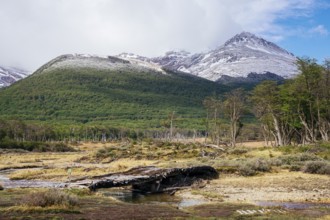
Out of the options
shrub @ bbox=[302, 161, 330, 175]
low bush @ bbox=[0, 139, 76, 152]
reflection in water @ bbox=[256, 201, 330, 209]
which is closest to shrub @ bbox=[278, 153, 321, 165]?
shrub @ bbox=[302, 161, 330, 175]

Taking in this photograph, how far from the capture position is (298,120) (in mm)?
91062

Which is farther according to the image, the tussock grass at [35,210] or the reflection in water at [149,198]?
the reflection in water at [149,198]

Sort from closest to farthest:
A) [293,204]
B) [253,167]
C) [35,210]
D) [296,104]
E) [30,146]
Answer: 1. [35,210]
2. [293,204]
3. [253,167]
4. [296,104]
5. [30,146]

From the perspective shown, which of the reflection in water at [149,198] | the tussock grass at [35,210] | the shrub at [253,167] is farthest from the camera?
the shrub at [253,167]

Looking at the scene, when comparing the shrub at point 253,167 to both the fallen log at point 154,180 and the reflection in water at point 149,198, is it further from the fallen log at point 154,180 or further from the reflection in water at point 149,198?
the reflection in water at point 149,198

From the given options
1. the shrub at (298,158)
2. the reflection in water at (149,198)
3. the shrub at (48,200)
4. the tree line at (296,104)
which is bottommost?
the reflection in water at (149,198)

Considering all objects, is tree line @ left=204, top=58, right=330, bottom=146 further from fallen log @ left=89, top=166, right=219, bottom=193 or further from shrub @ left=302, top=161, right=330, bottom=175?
fallen log @ left=89, top=166, right=219, bottom=193

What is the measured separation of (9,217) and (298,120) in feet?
257

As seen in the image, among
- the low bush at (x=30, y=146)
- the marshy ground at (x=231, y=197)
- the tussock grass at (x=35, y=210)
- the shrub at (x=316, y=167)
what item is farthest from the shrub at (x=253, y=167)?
the low bush at (x=30, y=146)

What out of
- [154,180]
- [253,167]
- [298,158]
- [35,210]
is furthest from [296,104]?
[35,210]

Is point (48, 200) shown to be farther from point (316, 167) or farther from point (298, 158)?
point (298, 158)

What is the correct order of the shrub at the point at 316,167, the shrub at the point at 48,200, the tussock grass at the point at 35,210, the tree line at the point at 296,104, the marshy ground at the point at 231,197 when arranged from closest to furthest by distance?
the tussock grass at the point at 35,210, the marshy ground at the point at 231,197, the shrub at the point at 48,200, the shrub at the point at 316,167, the tree line at the point at 296,104

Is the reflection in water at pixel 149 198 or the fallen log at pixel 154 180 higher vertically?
the fallen log at pixel 154 180

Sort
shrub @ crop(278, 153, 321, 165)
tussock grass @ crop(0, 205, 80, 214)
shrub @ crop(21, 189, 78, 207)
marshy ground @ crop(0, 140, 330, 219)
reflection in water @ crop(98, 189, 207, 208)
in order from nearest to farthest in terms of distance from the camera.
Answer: tussock grass @ crop(0, 205, 80, 214) < marshy ground @ crop(0, 140, 330, 219) < shrub @ crop(21, 189, 78, 207) < reflection in water @ crop(98, 189, 207, 208) < shrub @ crop(278, 153, 321, 165)
